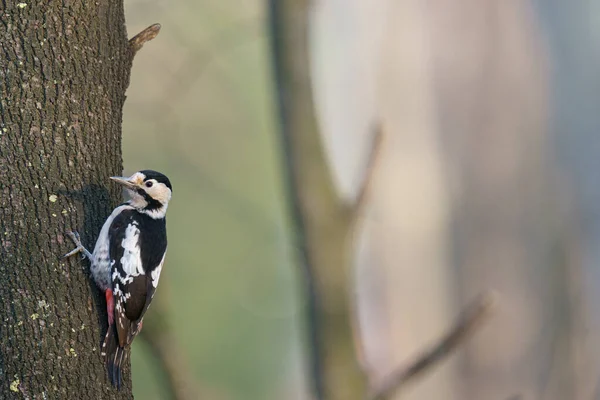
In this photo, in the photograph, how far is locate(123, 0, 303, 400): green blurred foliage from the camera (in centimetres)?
845

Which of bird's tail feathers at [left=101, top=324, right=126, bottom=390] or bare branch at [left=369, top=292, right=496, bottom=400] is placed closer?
bird's tail feathers at [left=101, top=324, right=126, bottom=390]

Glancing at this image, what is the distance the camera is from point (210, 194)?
885 centimetres

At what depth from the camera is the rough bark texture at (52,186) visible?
1856mm

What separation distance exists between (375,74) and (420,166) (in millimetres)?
671

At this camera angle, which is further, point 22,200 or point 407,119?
point 407,119

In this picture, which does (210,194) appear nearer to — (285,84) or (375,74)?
(375,74)

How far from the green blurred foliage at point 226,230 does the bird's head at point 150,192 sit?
16.5 ft

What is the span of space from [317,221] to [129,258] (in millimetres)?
606

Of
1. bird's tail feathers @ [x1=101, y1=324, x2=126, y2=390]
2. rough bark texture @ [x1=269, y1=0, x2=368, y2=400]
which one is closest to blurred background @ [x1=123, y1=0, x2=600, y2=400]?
rough bark texture @ [x1=269, y1=0, x2=368, y2=400]

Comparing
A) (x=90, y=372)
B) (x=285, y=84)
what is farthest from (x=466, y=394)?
(x=90, y=372)

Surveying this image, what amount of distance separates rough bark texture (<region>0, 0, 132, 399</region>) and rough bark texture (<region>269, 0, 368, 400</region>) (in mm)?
566

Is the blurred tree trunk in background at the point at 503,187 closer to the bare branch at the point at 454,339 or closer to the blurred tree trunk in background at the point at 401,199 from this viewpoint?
the blurred tree trunk in background at the point at 401,199

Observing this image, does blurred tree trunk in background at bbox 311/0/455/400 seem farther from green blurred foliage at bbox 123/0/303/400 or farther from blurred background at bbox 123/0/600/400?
green blurred foliage at bbox 123/0/303/400

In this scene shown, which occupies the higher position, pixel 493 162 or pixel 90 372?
pixel 90 372
